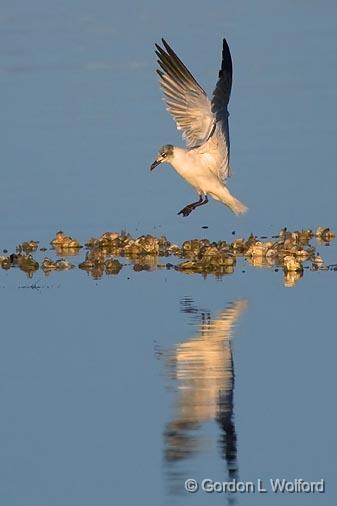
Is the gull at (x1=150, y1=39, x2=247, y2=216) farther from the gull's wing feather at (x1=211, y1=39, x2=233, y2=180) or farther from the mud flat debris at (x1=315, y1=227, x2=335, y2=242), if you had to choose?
the mud flat debris at (x1=315, y1=227, x2=335, y2=242)

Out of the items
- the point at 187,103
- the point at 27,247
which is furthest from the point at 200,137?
the point at 27,247

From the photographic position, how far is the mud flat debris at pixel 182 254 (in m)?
15.6

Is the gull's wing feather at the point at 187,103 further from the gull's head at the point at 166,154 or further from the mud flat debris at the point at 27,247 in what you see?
the mud flat debris at the point at 27,247

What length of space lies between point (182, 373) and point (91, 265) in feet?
14.0

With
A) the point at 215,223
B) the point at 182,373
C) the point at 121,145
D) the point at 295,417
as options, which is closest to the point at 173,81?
the point at 215,223

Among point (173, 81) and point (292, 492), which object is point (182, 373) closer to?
point (292, 492)

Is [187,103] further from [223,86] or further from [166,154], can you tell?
[223,86]

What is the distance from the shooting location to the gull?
1683 centimetres

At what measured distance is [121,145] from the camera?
72.8ft

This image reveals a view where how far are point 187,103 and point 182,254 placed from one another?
1.73 m

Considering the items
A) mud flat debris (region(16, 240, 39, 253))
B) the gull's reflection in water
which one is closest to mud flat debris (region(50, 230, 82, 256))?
mud flat debris (region(16, 240, 39, 253))

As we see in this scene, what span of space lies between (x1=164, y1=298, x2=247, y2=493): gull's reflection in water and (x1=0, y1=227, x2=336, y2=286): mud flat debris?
6.25 ft

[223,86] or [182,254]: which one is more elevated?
[223,86]

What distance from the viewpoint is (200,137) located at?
17.2 meters
